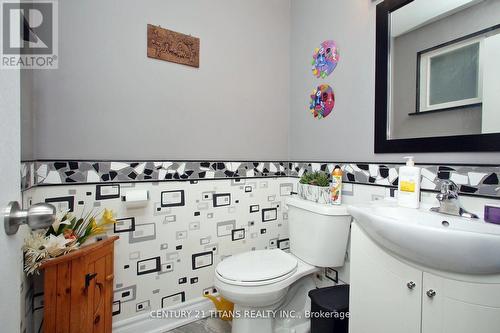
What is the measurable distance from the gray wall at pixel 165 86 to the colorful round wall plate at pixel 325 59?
0.96 feet

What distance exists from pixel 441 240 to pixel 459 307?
23 centimetres

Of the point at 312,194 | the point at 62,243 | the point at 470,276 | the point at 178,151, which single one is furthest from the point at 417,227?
the point at 62,243

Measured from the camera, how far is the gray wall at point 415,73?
955mm

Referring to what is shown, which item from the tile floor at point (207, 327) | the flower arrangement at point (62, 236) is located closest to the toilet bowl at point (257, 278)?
the tile floor at point (207, 327)

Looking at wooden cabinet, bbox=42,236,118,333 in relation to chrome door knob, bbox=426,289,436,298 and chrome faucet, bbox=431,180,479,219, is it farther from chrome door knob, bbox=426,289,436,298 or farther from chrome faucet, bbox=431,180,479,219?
Answer: chrome faucet, bbox=431,180,479,219

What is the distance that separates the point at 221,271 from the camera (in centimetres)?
122

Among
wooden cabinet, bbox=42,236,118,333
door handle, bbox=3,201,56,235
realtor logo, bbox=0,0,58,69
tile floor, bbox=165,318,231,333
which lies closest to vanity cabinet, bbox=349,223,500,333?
tile floor, bbox=165,318,231,333

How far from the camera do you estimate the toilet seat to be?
3.78 feet

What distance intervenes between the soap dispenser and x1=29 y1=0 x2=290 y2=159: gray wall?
90cm

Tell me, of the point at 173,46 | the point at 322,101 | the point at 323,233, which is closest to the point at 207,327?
the point at 323,233

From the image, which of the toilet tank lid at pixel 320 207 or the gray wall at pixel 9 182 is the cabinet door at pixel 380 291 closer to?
the toilet tank lid at pixel 320 207

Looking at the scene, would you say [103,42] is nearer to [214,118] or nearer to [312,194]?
[214,118]

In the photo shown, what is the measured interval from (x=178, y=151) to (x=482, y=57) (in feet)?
4.97

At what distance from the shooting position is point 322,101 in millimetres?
1564
